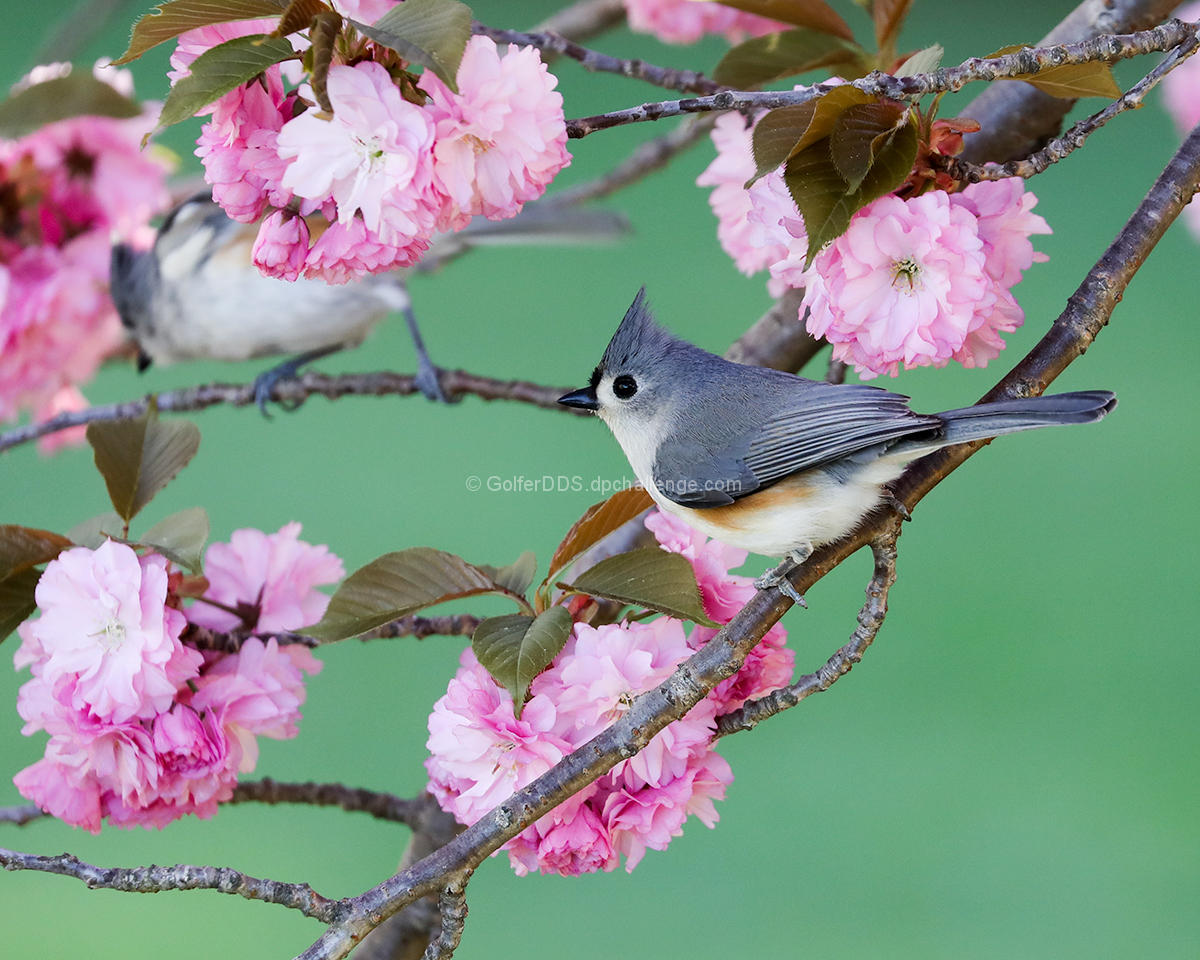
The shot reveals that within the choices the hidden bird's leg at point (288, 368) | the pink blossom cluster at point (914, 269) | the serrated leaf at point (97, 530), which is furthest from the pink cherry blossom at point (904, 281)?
the hidden bird's leg at point (288, 368)

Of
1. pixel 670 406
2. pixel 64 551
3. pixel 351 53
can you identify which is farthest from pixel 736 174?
pixel 64 551

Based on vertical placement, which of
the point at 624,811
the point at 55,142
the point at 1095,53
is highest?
the point at 1095,53

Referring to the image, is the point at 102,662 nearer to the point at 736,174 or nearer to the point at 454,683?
the point at 454,683

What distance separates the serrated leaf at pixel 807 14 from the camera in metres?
0.54

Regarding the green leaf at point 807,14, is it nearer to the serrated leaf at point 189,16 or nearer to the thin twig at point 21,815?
the serrated leaf at point 189,16

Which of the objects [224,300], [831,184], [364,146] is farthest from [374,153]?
[224,300]

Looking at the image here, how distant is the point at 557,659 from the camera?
449 mm

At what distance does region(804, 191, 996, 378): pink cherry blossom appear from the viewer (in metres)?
0.41

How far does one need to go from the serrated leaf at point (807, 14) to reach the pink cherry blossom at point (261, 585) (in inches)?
13.6

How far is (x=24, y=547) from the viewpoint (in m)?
0.49

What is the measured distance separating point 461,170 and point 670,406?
166 mm

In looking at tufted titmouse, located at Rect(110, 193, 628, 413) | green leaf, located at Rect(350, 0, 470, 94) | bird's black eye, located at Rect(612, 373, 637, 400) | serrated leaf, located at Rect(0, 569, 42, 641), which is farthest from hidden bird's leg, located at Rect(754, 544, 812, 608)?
tufted titmouse, located at Rect(110, 193, 628, 413)

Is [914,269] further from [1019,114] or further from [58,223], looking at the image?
[58,223]

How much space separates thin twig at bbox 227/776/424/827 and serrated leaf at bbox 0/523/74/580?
172mm
